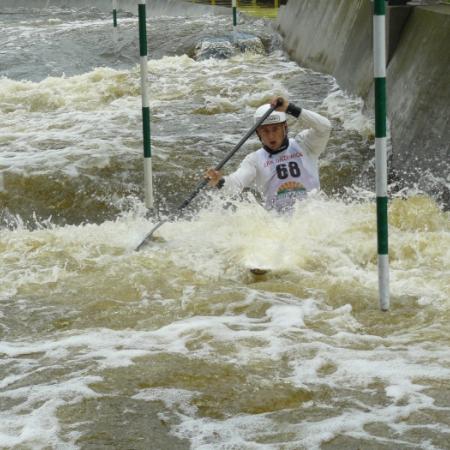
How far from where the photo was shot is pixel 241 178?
22.2ft

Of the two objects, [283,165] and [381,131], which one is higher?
[381,131]

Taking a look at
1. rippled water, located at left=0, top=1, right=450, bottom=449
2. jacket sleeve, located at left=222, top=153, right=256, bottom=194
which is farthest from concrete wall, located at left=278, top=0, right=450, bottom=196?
jacket sleeve, located at left=222, top=153, right=256, bottom=194

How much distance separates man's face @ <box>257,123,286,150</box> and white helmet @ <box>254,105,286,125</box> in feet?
0.22

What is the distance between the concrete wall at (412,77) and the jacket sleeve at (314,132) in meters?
1.05

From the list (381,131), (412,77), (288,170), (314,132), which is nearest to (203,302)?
(381,131)

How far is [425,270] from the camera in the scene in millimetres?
5855

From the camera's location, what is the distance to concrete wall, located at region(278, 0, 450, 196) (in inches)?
299

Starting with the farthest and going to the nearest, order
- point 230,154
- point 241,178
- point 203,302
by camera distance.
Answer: point 241,178 → point 230,154 → point 203,302

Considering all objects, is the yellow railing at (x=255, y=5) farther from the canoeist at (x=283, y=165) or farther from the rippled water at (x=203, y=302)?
the canoeist at (x=283, y=165)

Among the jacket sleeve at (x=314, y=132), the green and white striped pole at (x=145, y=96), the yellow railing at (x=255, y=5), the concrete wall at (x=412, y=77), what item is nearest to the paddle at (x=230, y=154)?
the jacket sleeve at (x=314, y=132)

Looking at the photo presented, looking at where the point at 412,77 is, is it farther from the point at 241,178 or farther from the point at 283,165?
the point at 241,178

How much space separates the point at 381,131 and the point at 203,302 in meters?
1.49

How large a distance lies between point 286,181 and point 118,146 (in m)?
3.26

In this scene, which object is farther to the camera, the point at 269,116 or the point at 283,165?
the point at 283,165
